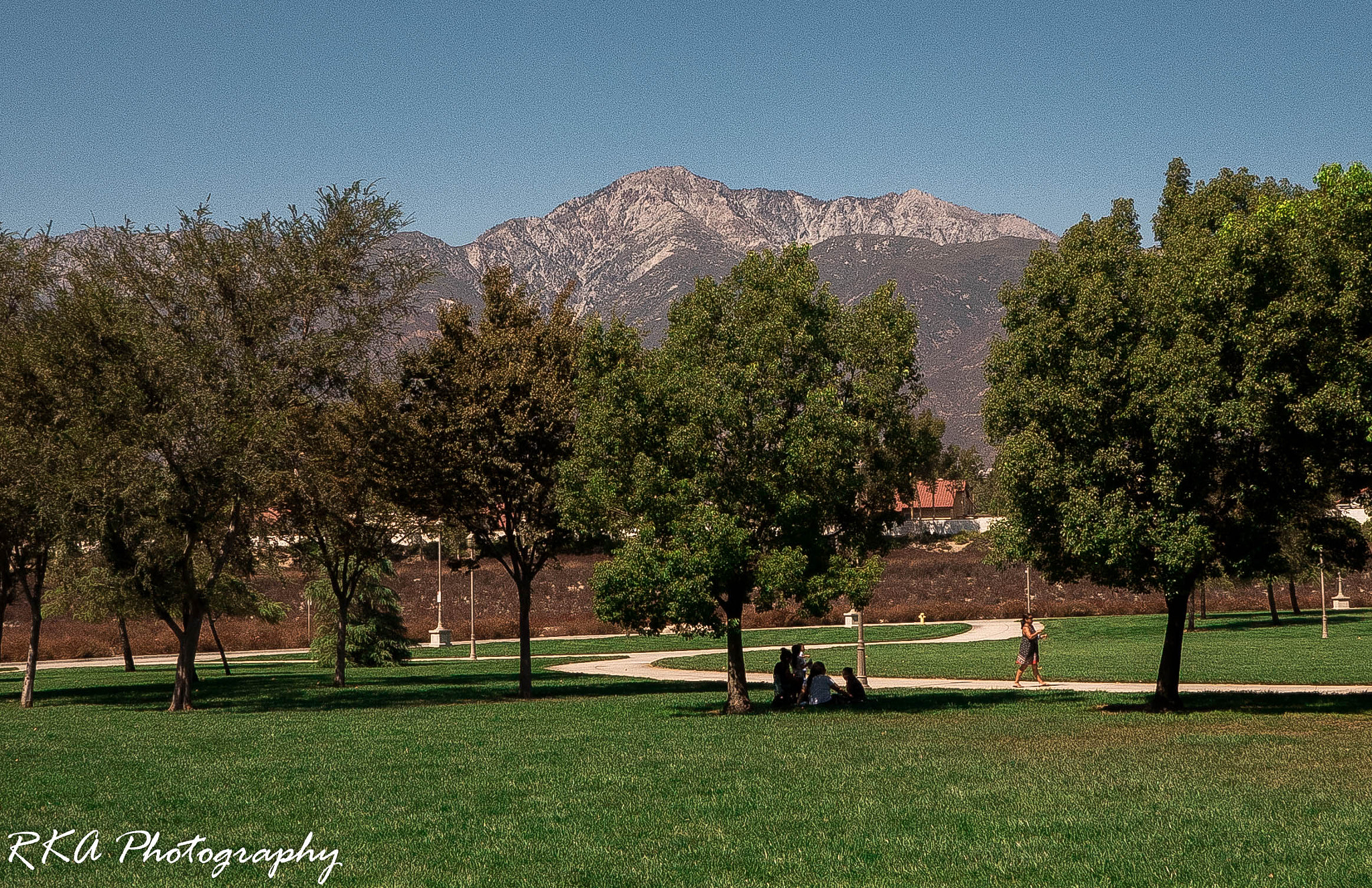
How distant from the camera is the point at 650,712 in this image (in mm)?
26344

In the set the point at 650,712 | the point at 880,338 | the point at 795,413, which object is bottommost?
the point at 650,712

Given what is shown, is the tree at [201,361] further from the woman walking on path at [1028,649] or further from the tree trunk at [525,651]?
the woman walking on path at [1028,649]

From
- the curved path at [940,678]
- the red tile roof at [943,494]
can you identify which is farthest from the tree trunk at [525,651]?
the red tile roof at [943,494]

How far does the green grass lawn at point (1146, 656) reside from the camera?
33.2 metres

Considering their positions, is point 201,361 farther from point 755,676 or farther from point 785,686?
point 755,676

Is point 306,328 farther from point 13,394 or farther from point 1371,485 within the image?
→ point 1371,485

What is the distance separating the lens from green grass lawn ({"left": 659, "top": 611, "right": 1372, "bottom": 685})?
3325 centimetres

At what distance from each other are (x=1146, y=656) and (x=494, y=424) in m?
24.2

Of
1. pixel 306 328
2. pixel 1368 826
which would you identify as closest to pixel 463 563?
pixel 306 328

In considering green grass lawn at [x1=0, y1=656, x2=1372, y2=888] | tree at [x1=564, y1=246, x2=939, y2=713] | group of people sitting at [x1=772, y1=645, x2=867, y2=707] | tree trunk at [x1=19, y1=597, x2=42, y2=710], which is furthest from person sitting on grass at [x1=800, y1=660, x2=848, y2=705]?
tree trunk at [x1=19, y1=597, x2=42, y2=710]

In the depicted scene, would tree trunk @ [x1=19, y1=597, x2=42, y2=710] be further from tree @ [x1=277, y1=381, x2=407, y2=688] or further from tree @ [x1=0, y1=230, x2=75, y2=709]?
tree @ [x1=277, y1=381, x2=407, y2=688]

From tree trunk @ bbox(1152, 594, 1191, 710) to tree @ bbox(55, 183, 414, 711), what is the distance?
69.4 ft

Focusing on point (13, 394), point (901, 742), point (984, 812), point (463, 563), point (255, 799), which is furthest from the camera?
point (463, 563)

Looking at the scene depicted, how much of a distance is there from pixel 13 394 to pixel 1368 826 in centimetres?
3110
